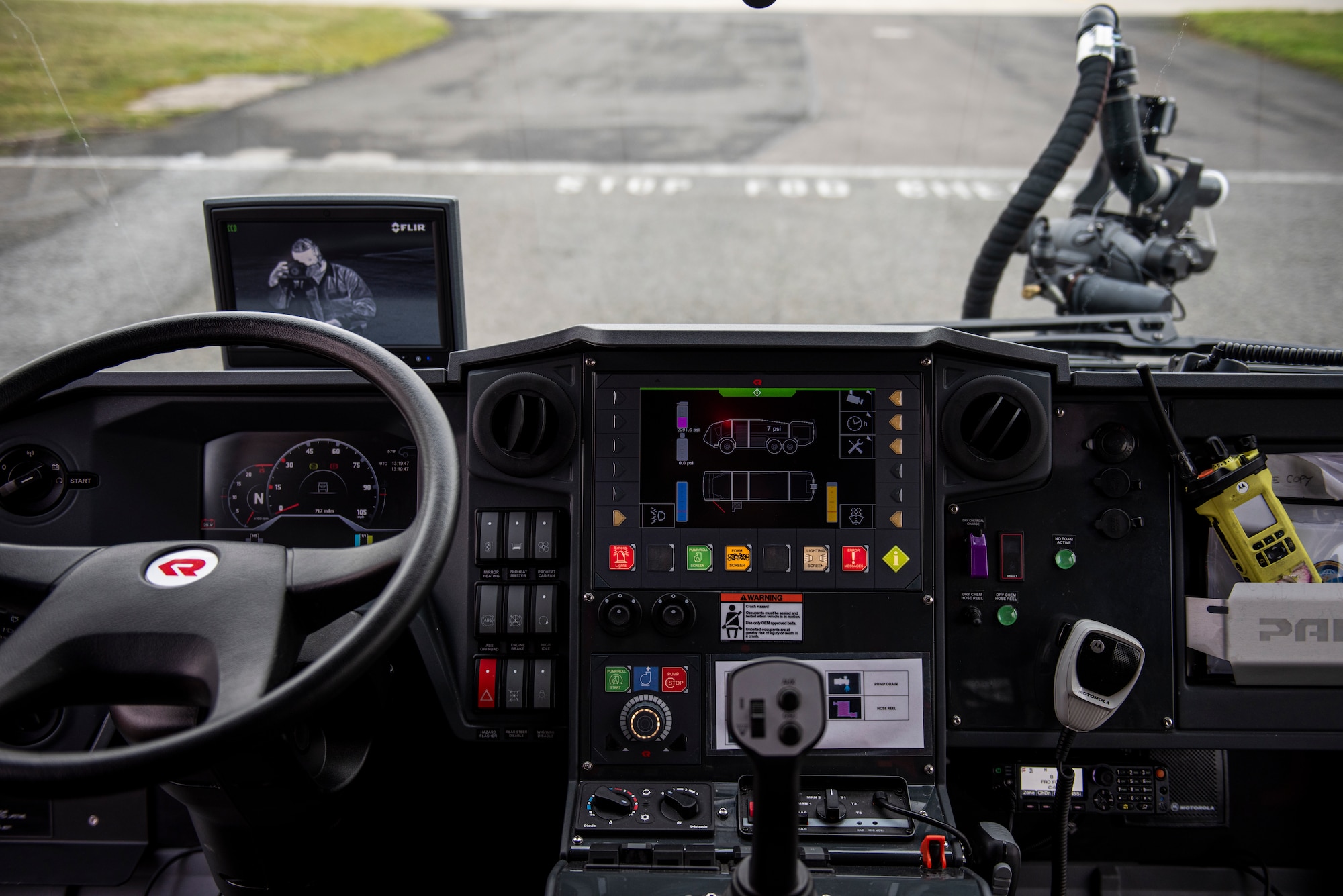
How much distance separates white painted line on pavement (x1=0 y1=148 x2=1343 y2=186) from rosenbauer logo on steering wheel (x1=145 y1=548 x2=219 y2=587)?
150cm

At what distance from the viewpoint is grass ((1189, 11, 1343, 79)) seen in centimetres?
198

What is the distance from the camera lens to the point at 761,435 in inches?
63.8

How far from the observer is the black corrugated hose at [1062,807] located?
160 cm

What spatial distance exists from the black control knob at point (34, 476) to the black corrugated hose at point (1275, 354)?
224 centimetres

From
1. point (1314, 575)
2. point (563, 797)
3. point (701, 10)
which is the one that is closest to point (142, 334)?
point (563, 797)

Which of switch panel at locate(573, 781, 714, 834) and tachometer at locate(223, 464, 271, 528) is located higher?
tachometer at locate(223, 464, 271, 528)

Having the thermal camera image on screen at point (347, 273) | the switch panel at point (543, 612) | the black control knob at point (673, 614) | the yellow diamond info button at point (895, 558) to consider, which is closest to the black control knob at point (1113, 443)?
the yellow diamond info button at point (895, 558)

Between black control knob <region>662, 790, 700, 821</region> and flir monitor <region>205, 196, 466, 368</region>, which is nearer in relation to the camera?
black control knob <region>662, 790, 700, 821</region>

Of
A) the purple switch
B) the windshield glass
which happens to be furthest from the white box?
the windshield glass

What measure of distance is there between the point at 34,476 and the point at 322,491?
540 millimetres

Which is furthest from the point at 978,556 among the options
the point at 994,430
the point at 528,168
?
the point at 528,168

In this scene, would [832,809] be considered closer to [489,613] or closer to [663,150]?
[489,613]

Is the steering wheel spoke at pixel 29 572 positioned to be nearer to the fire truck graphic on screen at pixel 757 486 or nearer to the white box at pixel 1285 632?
the fire truck graphic on screen at pixel 757 486

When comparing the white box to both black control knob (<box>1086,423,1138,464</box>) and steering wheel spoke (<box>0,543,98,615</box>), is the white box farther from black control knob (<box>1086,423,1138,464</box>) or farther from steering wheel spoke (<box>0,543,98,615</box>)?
steering wheel spoke (<box>0,543,98,615</box>)
